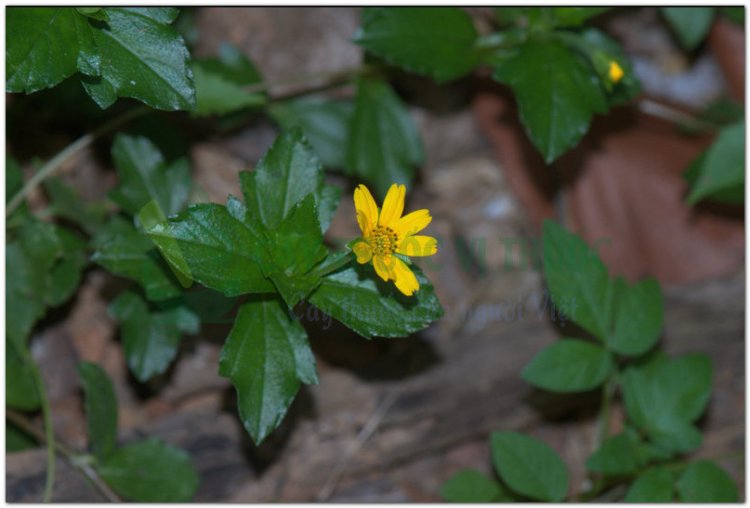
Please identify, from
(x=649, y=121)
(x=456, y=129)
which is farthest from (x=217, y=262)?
(x=649, y=121)

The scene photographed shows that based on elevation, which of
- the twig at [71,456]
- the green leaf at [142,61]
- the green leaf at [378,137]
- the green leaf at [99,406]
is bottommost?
the twig at [71,456]

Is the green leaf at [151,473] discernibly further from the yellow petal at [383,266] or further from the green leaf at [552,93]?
the green leaf at [552,93]

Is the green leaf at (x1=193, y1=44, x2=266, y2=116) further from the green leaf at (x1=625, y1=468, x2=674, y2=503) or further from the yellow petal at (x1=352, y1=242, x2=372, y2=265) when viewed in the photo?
the green leaf at (x1=625, y1=468, x2=674, y2=503)

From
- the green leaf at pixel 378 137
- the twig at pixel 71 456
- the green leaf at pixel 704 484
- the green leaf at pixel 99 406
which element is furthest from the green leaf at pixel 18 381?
the green leaf at pixel 704 484

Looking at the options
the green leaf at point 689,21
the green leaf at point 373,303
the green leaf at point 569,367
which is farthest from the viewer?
the green leaf at point 689,21

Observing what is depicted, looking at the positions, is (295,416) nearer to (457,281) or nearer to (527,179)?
(457,281)

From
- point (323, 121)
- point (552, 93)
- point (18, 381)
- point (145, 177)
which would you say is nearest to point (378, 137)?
point (323, 121)
